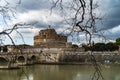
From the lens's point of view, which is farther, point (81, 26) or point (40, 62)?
point (40, 62)

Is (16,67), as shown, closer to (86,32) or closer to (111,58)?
(111,58)

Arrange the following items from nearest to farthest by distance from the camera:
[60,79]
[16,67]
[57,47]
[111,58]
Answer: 1. [60,79]
2. [16,67]
3. [111,58]
4. [57,47]

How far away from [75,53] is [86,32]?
149 feet

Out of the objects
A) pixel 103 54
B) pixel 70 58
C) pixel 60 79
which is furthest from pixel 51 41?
pixel 60 79

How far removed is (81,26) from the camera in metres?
2.29

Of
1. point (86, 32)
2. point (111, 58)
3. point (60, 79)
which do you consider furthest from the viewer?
point (111, 58)

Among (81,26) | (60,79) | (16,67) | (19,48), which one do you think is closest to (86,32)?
(81,26)

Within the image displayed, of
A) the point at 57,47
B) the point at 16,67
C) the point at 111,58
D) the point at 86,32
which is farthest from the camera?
the point at 57,47

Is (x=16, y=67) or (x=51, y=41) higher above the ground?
(x=51, y=41)

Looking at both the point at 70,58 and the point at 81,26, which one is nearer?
the point at 81,26

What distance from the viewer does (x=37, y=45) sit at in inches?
2010

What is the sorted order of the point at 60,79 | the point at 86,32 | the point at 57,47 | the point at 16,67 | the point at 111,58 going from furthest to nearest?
1. the point at 57,47
2. the point at 111,58
3. the point at 16,67
4. the point at 60,79
5. the point at 86,32

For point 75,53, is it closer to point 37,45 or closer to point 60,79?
point 37,45

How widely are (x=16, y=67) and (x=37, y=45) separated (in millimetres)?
19511
